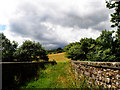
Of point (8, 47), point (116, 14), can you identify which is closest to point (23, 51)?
point (8, 47)

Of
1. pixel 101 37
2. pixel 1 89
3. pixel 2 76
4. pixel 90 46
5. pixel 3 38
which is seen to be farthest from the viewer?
pixel 3 38

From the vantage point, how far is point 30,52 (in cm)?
3434

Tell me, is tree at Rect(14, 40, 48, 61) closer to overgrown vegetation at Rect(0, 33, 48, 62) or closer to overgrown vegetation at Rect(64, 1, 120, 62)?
overgrown vegetation at Rect(0, 33, 48, 62)

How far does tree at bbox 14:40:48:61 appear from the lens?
104 feet

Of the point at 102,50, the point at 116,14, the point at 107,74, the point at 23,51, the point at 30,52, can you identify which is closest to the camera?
the point at 107,74

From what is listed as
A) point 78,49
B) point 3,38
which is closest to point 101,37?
point 78,49

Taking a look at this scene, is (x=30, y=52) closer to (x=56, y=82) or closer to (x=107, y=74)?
(x=56, y=82)

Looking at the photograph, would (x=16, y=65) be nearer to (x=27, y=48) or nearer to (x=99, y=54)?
(x=99, y=54)

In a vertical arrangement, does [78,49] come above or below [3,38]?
below

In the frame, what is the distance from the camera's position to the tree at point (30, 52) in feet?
104

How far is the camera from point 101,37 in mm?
15055

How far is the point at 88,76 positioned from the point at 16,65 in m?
5.32

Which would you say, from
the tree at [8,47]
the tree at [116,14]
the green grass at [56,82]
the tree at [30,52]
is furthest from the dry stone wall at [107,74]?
the tree at [8,47]

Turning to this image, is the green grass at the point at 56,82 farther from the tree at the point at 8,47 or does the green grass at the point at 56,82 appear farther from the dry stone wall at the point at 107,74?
the tree at the point at 8,47
